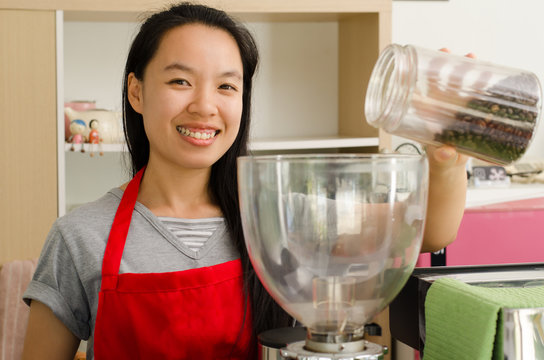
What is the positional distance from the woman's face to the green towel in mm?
494

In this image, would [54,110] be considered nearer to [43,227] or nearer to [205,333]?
[43,227]

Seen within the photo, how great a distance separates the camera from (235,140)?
1.24 m

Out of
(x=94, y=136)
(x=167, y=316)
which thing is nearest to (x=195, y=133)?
(x=167, y=316)

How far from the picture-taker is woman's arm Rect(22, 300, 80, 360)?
1094mm

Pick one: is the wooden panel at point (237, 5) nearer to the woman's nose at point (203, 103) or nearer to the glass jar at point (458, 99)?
the woman's nose at point (203, 103)

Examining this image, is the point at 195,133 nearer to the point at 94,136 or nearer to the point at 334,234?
the point at 334,234

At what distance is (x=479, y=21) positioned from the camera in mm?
2547

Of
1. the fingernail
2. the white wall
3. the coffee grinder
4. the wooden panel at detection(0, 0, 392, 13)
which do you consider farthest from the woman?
the white wall

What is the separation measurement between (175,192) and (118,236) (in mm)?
130

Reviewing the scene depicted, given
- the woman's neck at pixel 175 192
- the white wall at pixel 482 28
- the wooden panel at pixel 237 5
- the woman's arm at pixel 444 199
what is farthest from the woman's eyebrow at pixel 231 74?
the white wall at pixel 482 28

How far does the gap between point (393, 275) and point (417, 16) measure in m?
2.06

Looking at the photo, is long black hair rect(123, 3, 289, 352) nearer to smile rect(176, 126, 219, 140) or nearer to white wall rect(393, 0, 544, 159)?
smile rect(176, 126, 219, 140)

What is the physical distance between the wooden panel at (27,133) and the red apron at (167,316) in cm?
103

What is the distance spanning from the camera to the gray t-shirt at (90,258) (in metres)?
1.08
